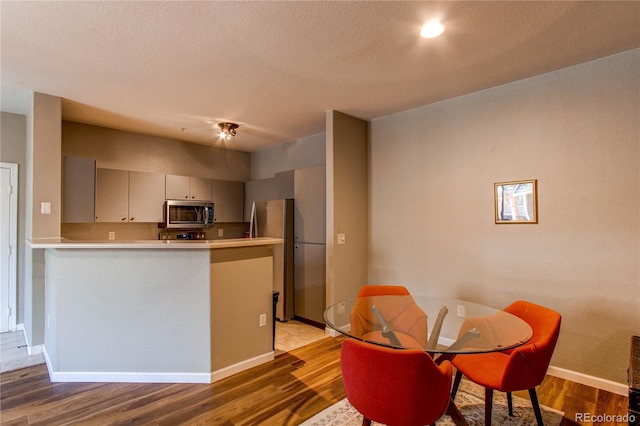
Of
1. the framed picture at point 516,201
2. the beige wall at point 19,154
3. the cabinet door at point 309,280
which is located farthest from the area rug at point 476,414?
the beige wall at point 19,154

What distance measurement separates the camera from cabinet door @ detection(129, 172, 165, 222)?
4.32 metres

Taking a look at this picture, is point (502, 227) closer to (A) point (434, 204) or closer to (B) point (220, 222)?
(A) point (434, 204)

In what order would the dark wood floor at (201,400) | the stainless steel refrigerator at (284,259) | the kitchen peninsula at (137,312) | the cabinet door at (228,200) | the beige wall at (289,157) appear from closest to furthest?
1. the dark wood floor at (201,400)
2. the kitchen peninsula at (137,312)
3. the stainless steel refrigerator at (284,259)
4. the beige wall at (289,157)
5. the cabinet door at (228,200)

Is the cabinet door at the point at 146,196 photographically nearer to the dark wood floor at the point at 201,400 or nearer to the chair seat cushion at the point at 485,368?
the dark wood floor at the point at 201,400

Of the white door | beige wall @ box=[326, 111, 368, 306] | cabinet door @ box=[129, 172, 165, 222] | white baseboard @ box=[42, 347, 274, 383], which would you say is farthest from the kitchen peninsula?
cabinet door @ box=[129, 172, 165, 222]

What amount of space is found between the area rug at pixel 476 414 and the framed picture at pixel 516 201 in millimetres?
1468

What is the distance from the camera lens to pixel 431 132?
136 inches

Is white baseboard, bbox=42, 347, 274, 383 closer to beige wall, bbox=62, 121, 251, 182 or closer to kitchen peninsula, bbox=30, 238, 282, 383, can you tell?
kitchen peninsula, bbox=30, 238, 282, 383

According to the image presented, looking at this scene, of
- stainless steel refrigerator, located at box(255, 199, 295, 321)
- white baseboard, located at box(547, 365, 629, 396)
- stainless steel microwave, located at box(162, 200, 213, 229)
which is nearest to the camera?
white baseboard, located at box(547, 365, 629, 396)

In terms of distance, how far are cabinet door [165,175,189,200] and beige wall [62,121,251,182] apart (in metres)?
0.32

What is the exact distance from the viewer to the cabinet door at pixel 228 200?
17.2 feet

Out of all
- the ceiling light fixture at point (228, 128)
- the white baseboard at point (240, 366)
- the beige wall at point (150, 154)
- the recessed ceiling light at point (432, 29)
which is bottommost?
the white baseboard at point (240, 366)

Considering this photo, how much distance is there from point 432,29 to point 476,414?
8.60ft

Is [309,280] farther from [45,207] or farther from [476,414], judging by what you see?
[45,207]
